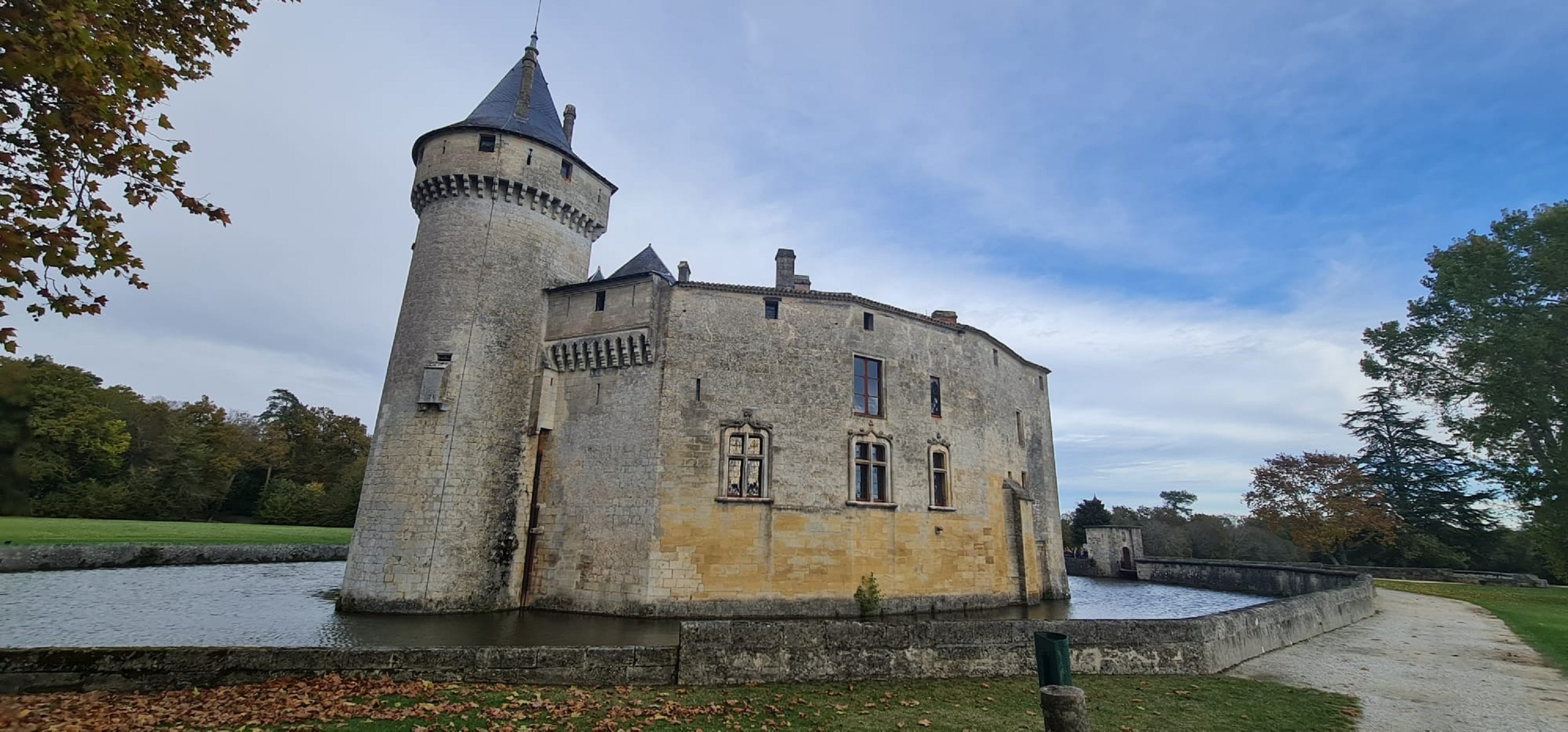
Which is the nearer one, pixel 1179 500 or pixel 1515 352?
pixel 1515 352

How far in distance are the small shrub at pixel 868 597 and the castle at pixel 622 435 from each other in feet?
0.55

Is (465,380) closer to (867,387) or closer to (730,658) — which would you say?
(867,387)

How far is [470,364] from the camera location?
17.6 m

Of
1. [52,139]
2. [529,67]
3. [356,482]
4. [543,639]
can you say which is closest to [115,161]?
[52,139]

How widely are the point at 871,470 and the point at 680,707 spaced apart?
41.4 feet

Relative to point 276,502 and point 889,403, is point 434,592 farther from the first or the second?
point 276,502

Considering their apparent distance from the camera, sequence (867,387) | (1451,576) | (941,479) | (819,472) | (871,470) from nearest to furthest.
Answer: (819,472) → (871,470) → (867,387) → (941,479) → (1451,576)

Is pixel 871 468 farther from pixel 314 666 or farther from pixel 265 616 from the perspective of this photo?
pixel 265 616

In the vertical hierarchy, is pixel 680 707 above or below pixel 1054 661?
below

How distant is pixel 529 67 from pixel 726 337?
11.8 metres

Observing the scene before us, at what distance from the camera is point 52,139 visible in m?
5.27

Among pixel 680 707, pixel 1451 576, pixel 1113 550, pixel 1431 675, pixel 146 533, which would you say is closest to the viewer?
pixel 680 707

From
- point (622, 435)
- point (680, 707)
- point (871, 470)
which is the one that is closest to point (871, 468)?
point (871, 470)

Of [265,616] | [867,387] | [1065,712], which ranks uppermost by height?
[867,387]
